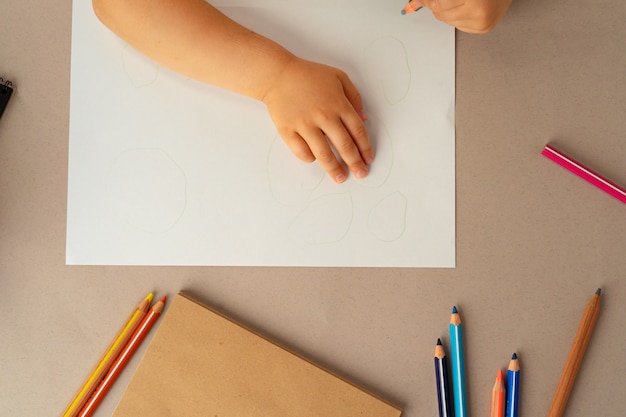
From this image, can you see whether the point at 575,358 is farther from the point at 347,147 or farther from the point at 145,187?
the point at 145,187

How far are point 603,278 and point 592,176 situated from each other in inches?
3.6

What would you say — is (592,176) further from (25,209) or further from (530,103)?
(25,209)

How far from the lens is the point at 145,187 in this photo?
517 mm

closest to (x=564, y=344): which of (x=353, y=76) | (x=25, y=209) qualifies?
(x=353, y=76)

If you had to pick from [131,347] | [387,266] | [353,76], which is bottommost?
[131,347]

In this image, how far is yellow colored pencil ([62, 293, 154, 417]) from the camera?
0.51 meters

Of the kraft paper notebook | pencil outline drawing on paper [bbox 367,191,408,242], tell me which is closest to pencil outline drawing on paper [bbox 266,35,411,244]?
pencil outline drawing on paper [bbox 367,191,408,242]

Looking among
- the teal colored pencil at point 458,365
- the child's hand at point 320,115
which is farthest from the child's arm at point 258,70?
the teal colored pencil at point 458,365

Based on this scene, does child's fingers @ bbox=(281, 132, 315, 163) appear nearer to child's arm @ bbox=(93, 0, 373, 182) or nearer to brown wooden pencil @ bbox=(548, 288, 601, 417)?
child's arm @ bbox=(93, 0, 373, 182)

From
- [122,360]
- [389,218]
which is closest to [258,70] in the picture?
[389,218]

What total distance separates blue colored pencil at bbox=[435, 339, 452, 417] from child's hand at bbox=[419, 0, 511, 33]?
0.92 ft

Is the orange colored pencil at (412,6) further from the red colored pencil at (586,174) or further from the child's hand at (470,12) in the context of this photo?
the red colored pencil at (586,174)

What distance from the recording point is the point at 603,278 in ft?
1.68

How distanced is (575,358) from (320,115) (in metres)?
0.31
